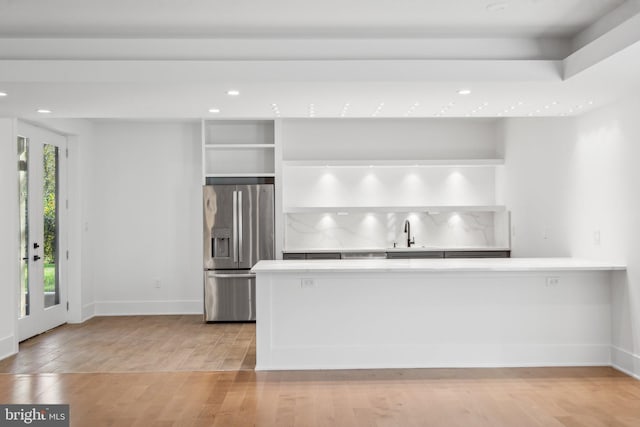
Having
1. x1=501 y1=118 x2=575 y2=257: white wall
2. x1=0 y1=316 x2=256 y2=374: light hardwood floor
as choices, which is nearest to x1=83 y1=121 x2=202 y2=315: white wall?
x1=0 y1=316 x2=256 y2=374: light hardwood floor

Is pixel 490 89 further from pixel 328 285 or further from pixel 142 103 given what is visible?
pixel 142 103

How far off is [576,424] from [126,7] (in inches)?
149

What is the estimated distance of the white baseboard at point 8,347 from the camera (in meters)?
5.53

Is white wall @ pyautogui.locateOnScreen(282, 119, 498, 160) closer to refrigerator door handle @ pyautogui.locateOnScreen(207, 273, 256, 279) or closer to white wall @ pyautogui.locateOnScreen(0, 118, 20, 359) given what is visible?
refrigerator door handle @ pyautogui.locateOnScreen(207, 273, 256, 279)

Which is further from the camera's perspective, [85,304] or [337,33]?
[85,304]

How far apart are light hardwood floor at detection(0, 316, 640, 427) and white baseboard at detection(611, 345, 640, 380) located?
76 mm

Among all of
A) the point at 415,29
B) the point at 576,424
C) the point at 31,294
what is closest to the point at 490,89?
the point at 415,29

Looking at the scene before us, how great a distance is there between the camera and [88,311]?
767 cm

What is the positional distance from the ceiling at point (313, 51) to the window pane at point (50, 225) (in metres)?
2.53

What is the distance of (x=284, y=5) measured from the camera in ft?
12.1

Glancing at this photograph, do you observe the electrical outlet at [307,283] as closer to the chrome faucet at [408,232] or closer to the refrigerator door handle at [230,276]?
the refrigerator door handle at [230,276]

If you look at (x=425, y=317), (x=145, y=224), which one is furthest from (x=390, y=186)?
(x=145, y=224)

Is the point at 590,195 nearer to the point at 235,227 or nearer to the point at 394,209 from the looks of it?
the point at 394,209

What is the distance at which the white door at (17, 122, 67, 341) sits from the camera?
6.36 metres
